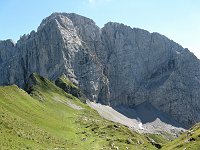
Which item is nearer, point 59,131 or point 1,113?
point 1,113

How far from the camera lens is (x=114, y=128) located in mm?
156625

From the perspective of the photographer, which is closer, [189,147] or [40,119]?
[189,147]

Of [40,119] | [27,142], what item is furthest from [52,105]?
[27,142]

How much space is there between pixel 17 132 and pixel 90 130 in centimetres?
6732

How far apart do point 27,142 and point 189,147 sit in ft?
98.8

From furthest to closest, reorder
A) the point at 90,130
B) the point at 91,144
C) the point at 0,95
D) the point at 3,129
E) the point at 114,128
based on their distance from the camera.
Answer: the point at 114,128 → the point at 90,130 → the point at 0,95 → the point at 91,144 → the point at 3,129

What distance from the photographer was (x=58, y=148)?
78625mm

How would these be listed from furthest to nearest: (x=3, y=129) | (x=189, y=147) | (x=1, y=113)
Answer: (x=1, y=113), (x=3, y=129), (x=189, y=147)

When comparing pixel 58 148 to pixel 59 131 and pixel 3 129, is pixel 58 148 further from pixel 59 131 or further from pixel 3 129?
pixel 59 131

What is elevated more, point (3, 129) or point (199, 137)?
point (199, 137)

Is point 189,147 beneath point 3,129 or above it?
above

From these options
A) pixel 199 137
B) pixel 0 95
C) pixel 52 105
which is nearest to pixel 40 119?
pixel 0 95

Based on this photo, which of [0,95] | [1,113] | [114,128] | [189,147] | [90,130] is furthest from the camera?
[114,128]

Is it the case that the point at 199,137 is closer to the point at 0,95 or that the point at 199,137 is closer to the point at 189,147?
the point at 189,147
